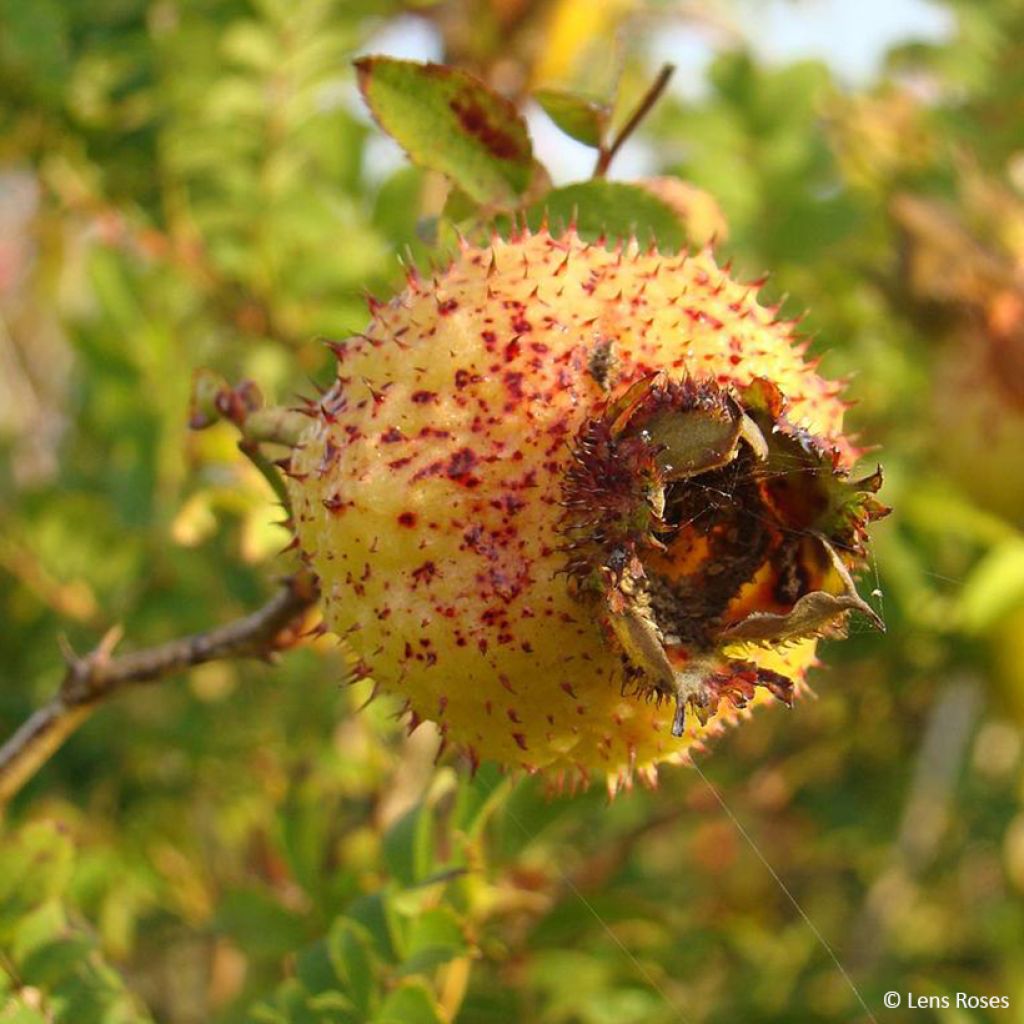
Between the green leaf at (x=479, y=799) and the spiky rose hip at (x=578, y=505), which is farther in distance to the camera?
the green leaf at (x=479, y=799)

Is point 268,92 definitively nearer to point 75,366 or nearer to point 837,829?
point 75,366

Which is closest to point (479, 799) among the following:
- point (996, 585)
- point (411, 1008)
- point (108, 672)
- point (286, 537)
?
point (411, 1008)

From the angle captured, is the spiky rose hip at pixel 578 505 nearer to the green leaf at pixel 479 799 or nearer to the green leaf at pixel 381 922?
the green leaf at pixel 479 799

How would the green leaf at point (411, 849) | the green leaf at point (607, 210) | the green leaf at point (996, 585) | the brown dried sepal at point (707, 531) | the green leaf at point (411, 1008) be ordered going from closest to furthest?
the brown dried sepal at point (707, 531) < the green leaf at point (411, 1008) < the green leaf at point (607, 210) < the green leaf at point (411, 849) < the green leaf at point (996, 585)

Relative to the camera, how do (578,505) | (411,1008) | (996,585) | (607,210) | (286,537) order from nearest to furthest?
(578,505)
(411,1008)
(607,210)
(286,537)
(996,585)

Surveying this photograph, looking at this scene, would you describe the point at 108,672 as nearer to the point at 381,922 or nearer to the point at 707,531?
the point at 381,922

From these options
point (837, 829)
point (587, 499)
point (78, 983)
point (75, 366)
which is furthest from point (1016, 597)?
point (75, 366)

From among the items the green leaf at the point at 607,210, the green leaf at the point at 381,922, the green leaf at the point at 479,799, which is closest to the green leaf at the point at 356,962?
the green leaf at the point at 381,922
